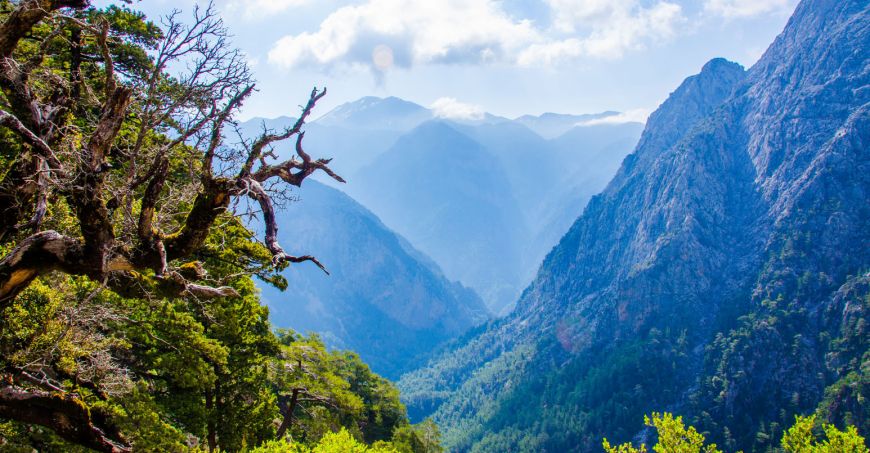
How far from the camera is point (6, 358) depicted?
12.4m

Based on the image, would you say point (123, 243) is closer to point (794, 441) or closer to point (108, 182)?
point (108, 182)

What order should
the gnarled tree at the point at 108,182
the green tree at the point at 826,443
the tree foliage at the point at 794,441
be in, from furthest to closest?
the green tree at the point at 826,443, the tree foliage at the point at 794,441, the gnarled tree at the point at 108,182

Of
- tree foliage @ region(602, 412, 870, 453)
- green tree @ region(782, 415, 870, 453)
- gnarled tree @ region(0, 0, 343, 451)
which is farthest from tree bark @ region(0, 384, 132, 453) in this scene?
green tree @ region(782, 415, 870, 453)

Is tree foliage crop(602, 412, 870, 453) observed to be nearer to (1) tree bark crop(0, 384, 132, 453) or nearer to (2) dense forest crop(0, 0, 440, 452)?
(2) dense forest crop(0, 0, 440, 452)

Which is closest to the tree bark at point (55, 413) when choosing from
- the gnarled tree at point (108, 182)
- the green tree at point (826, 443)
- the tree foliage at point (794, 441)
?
the gnarled tree at point (108, 182)

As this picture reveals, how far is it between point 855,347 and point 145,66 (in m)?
253

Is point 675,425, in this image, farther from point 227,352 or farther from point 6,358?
point 6,358

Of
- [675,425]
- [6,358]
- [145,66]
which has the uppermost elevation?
[145,66]

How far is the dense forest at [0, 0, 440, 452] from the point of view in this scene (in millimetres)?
8914

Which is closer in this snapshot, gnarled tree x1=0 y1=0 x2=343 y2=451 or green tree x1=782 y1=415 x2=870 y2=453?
gnarled tree x1=0 y1=0 x2=343 y2=451

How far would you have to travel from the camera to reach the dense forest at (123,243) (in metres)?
8.91

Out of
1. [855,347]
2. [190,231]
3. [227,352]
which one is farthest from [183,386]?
[855,347]

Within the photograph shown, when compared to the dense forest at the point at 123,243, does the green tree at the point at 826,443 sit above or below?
below

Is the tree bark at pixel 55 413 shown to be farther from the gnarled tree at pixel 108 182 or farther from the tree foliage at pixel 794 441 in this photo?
the tree foliage at pixel 794 441
